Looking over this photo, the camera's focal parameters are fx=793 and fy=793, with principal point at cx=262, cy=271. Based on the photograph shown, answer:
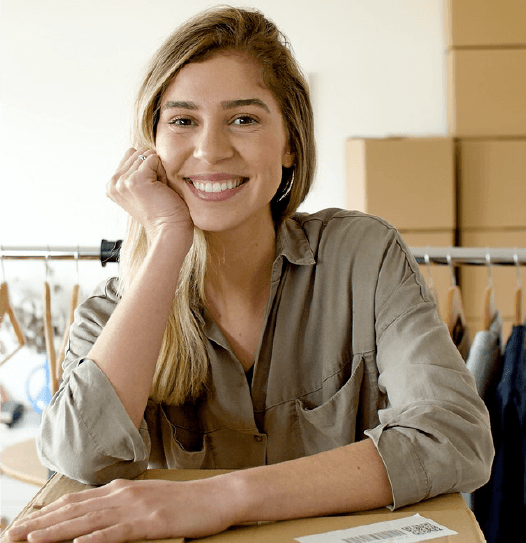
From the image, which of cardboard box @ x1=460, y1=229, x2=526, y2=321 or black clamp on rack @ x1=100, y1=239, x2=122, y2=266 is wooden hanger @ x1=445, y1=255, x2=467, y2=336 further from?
cardboard box @ x1=460, y1=229, x2=526, y2=321

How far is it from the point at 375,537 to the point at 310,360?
520mm

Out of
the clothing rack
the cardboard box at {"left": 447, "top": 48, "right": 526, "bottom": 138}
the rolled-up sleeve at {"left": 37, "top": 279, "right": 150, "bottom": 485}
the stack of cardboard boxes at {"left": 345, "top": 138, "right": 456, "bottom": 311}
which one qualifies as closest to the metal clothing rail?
the clothing rack

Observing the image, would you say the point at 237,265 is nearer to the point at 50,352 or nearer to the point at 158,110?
the point at 158,110

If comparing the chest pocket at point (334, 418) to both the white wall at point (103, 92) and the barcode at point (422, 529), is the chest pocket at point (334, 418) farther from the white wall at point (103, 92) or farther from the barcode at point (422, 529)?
the white wall at point (103, 92)

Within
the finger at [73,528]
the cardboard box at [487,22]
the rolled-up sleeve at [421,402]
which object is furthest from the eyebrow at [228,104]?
the cardboard box at [487,22]

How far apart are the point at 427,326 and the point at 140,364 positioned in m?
0.41

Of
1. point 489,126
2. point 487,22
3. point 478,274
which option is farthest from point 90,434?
point 487,22

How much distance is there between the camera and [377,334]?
1214 millimetres

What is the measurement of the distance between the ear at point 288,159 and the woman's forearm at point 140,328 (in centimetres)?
27

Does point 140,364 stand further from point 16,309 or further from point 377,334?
point 16,309

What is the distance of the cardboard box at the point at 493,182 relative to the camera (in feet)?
12.6

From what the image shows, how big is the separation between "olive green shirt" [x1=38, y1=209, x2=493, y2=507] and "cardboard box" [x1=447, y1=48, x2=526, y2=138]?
2703 mm

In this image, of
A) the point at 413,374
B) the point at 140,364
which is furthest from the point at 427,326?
the point at 140,364

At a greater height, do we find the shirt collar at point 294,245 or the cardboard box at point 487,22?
the cardboard box at point 487,22
